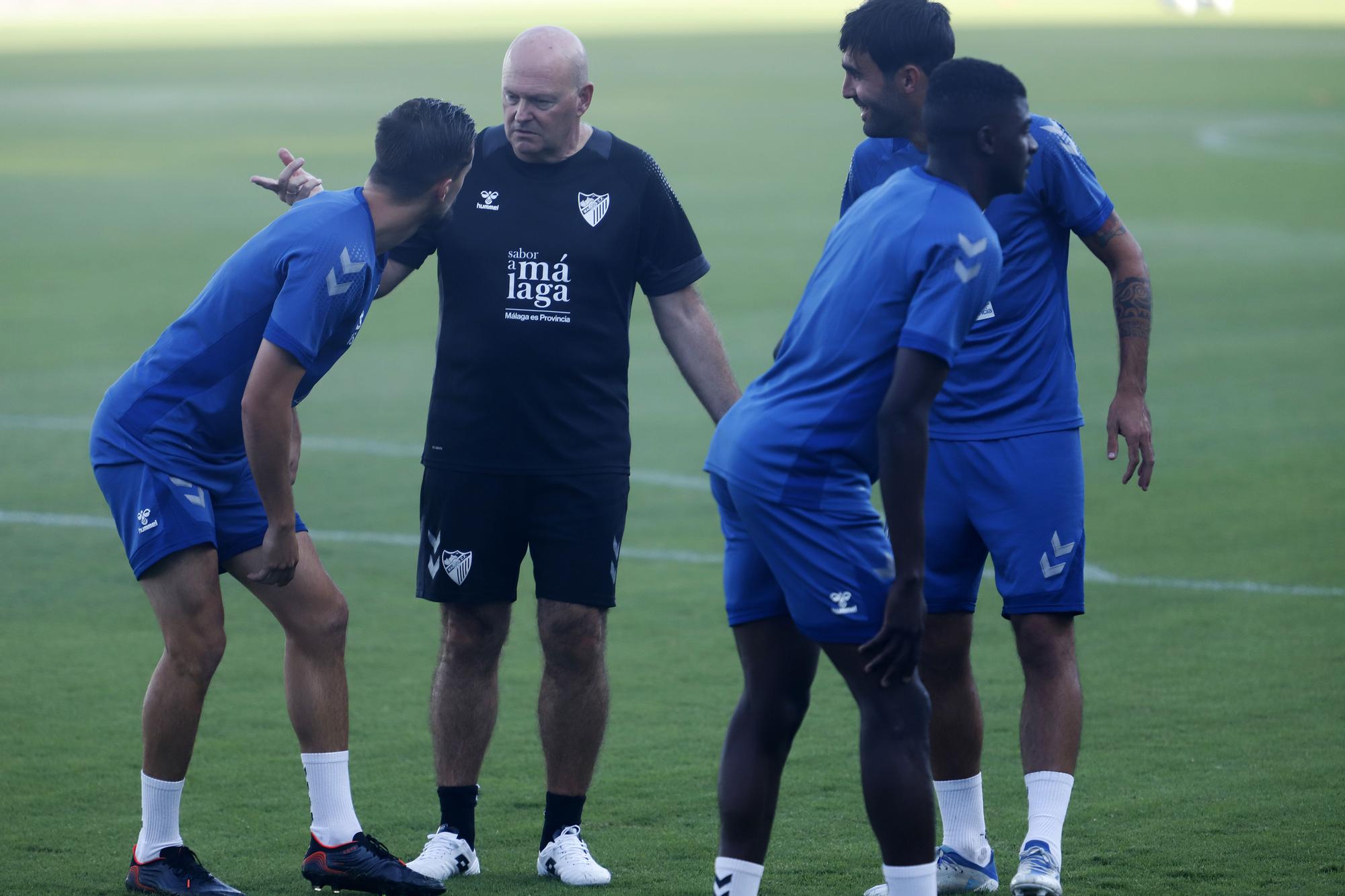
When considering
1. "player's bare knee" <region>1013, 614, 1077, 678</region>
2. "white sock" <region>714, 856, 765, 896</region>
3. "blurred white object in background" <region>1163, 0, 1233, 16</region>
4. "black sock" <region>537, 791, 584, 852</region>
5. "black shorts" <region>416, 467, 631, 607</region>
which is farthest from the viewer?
"blurred white object in background" <region>1163, 0, 1233, 16</region>

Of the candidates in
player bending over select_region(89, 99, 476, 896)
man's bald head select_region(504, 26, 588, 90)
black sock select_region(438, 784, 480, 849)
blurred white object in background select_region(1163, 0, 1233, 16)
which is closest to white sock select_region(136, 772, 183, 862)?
player bending over select_region(89, 99, 476, 896)

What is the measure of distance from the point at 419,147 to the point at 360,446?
758 centimetres

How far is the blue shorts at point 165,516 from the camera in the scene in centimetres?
Answer: 484

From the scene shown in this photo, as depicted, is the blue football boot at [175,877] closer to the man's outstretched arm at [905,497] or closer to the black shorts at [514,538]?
the black shorts at [514,538]

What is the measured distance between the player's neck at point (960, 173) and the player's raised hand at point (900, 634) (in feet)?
2.95

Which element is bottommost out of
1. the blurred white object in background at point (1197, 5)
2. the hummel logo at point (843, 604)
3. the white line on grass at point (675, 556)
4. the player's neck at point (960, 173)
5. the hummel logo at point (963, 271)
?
the white line on grass at point (675, 556)

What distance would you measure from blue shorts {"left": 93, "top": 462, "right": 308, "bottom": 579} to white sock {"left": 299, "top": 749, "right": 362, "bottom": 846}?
23.6 inches

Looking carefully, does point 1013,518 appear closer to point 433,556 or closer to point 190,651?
point 433,556

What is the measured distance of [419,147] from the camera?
4746 mm

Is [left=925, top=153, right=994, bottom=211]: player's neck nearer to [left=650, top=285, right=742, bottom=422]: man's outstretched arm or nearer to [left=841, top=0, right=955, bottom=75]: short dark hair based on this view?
[left=841, top=0, right=955, bottom=75]: short dark hair

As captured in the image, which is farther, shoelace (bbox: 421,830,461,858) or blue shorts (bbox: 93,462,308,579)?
shoelace (bbox: 421,830,461,858)

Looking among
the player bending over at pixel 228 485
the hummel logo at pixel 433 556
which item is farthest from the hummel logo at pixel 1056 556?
the player bending over at pixel 228 485

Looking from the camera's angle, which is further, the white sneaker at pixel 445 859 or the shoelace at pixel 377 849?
the white sneaker at pixel 445 859

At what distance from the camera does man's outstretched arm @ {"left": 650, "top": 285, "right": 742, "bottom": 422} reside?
5.50m
